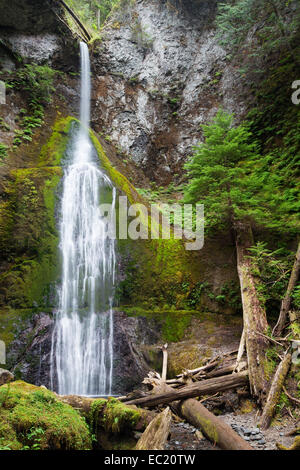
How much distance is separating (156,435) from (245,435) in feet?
4.86

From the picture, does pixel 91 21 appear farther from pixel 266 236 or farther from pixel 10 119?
pixel 266 236

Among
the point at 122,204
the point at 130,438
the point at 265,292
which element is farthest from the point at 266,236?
the point at 130,438

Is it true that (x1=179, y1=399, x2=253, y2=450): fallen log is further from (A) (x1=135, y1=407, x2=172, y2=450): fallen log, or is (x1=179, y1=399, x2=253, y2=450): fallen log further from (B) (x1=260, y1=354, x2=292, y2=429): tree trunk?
(B) (x1=260, y1=354, x2=292, y2=429): tree trunk

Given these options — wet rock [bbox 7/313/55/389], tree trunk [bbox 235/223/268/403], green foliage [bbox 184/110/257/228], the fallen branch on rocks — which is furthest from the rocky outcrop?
the fallen branch on rocks

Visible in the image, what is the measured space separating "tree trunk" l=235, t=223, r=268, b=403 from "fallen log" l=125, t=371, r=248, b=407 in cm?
24

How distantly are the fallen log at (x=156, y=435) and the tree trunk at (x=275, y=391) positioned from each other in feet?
5.60

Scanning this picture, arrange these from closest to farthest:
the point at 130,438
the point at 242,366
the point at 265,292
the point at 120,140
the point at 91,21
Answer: the point at 130,438 → the point at 242,366 → the point at 265,292 → the point at 120,140 → the point at 91,21

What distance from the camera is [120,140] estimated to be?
15375 mm

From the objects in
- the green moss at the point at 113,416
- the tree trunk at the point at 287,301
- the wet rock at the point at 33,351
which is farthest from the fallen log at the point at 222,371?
the wet rock at the point at 33,351

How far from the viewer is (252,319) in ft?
20.1

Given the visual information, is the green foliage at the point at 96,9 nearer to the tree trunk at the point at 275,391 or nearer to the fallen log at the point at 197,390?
the fallen log at the point at 197,390

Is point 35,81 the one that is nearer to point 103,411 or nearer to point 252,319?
point 252,319

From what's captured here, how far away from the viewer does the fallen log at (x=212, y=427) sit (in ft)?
11.0
